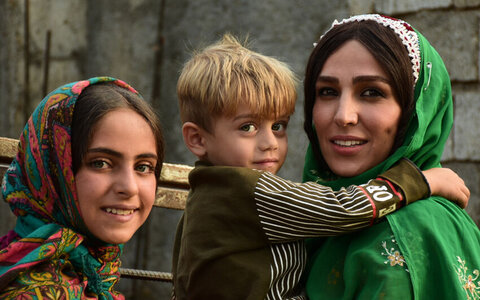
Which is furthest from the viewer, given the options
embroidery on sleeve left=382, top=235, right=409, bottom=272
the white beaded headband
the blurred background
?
the blurred background

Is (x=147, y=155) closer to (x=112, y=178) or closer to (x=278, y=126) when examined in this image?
(x=112, y=178)

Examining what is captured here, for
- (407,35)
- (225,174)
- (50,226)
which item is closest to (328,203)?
(225,174)

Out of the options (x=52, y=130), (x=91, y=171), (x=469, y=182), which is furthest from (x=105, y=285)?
(x=469, y=182)

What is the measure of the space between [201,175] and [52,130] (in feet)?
1.95

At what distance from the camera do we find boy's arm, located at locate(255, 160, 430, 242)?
83.7 inches

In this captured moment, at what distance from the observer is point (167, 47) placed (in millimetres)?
5738

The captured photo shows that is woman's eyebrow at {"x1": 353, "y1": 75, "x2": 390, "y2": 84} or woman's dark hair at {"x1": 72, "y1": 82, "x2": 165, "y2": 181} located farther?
woman's dark hair at {"x1": 72, "y1": 82, "x2": 165, "y2": 181}

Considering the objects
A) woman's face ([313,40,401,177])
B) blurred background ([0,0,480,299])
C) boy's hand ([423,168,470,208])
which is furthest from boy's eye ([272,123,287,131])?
blurred background ([0,0,480,299])

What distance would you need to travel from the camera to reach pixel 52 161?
2.44m

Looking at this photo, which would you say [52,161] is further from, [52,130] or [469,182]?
[469,182]

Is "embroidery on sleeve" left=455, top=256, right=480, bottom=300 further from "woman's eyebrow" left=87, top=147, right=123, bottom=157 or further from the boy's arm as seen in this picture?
"woman's eyebrow" left=87, top=147, right=123, bottom=157

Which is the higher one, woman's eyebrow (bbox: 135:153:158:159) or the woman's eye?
the woman's eye

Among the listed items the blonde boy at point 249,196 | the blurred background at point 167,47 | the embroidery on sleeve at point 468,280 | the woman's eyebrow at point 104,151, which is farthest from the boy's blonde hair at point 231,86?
the blurred background at point 167,47

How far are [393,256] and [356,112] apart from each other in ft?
→ 1.68
